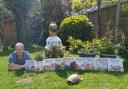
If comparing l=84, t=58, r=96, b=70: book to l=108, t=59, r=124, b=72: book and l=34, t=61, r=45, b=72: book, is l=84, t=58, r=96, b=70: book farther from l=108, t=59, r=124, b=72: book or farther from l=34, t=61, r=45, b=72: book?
l=34, t=61, r=45, b=72: book

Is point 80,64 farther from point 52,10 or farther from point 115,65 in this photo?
point 52,10

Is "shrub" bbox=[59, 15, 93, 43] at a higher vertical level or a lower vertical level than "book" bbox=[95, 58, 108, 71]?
higher

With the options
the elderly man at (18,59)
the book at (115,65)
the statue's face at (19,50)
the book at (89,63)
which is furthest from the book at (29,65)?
the book at (115,65)

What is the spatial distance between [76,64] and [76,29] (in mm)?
5396

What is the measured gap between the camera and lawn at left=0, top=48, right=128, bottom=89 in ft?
25.9

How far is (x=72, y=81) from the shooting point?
818cm

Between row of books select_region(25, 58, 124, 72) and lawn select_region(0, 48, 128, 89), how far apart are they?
0.85 ft

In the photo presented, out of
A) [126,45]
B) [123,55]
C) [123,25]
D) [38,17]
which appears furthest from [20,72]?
[38,17]

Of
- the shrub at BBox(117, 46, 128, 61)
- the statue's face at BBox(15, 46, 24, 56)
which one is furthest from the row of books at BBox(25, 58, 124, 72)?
the shrub at BBox(117, 46, 128, 61)

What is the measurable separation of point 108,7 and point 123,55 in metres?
6.62

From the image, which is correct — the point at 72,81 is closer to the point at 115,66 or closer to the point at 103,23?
the point at 115,66

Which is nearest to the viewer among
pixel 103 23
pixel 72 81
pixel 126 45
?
pixel 72 81

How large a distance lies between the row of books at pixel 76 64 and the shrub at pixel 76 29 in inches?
202

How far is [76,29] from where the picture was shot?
48.5ft
